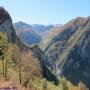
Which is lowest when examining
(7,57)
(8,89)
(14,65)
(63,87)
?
(63,87)

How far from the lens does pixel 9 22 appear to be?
180 m

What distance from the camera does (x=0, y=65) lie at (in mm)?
92812

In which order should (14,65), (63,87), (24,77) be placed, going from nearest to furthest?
(24,77)
(14,65)
(63,87)

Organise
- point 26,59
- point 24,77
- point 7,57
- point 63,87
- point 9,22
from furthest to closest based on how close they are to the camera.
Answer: point 9,22 < point 63,87 < point 26,59 < point 24,77 < point 7,57

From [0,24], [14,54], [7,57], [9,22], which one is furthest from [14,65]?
[9,22]

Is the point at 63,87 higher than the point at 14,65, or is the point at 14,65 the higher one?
the point at 14,65

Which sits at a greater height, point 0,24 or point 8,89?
point 8,89

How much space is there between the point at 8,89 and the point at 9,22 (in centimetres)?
16195

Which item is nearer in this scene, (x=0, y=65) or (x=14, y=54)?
(x=0, y=65)

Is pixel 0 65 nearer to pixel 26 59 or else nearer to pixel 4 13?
pixel 26 59

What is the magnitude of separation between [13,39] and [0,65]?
3502 inches

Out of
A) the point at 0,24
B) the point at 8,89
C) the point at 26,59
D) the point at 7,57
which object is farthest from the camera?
the point at 0,24

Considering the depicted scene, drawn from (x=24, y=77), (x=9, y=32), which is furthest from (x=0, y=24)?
(x=24, y=77)

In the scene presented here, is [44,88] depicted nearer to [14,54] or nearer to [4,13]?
[14,54]
